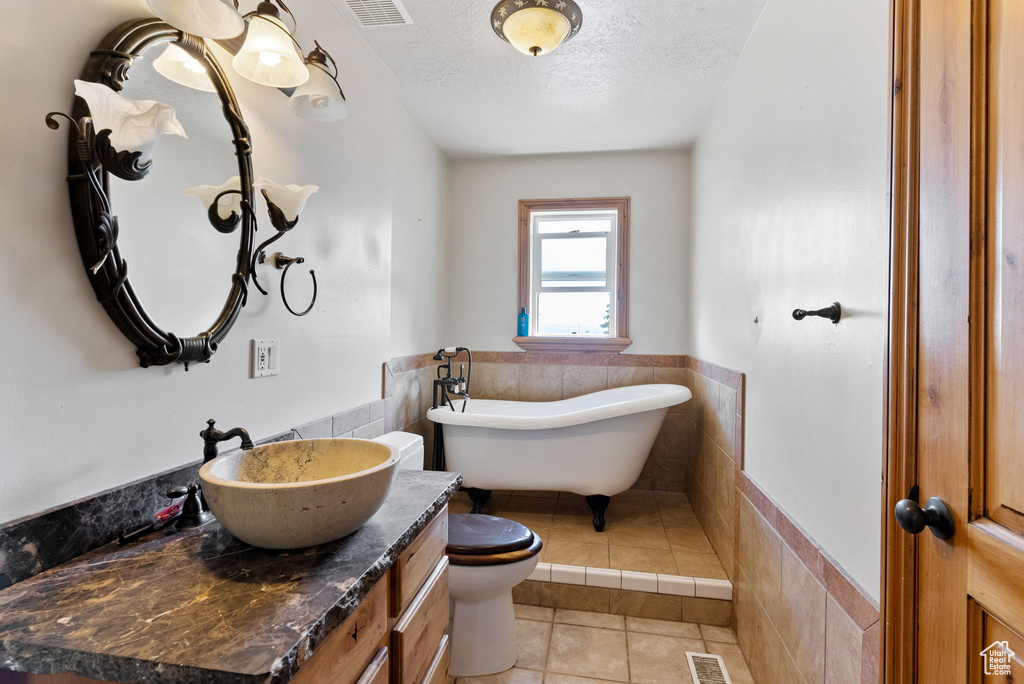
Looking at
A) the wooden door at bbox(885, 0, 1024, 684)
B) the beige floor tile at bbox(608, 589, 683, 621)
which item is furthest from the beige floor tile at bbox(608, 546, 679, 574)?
the wooden door at bbox(885, 0, 1024, 684)

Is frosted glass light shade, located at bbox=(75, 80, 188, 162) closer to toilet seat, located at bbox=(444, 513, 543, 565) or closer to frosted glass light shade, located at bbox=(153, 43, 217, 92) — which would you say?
frosted glass light shade, located at bbox=(153, 43, 217, 92)

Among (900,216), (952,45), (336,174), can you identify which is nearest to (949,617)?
(900,216)

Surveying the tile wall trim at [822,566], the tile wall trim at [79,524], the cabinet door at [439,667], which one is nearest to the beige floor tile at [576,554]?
the tile wall trim at [822,566]

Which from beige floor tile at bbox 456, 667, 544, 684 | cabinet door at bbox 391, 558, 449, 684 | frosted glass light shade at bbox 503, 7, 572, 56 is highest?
frosted glass light shade at bbox 503, 7, 572, 56

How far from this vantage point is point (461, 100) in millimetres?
2535

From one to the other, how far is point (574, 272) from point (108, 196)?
9.43 ft

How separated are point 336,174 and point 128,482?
3.99 ft

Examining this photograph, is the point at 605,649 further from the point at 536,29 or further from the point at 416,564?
the point at 536,29

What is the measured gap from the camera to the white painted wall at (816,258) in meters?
1.02

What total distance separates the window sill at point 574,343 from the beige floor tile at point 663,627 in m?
1.73

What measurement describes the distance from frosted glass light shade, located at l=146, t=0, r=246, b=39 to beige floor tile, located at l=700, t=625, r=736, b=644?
101 inches

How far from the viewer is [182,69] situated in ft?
3.55

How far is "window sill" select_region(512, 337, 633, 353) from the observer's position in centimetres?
328

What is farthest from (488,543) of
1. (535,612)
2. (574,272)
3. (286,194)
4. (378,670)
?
(574,272)
